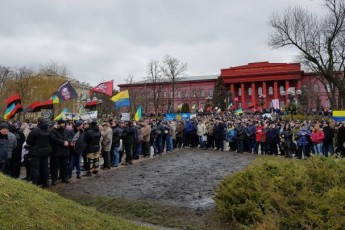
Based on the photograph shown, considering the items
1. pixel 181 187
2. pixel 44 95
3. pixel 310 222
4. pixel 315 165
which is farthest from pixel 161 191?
pixel 44 95

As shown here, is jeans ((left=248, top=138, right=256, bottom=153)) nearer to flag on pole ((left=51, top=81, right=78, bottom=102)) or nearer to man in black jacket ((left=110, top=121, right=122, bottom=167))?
man in black jacket ((left=110, top=121, right=122, bottom=167))

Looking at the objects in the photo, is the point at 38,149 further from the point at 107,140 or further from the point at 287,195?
the point at 287,195

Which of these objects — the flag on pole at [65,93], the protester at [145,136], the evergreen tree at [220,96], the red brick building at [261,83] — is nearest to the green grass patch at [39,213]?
the flag on pole at [65,93]

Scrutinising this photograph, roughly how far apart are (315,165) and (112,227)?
175 inches

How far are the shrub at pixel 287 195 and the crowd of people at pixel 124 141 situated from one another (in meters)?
5.73

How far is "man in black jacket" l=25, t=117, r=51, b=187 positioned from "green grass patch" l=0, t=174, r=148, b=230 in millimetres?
4304

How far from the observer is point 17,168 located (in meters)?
12.0

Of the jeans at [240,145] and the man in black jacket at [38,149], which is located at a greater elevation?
the man in black jacket at [38,149]

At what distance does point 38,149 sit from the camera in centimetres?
1016

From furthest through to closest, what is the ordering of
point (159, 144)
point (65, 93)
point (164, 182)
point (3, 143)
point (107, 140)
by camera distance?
point (159, 144), point (65, 93), point (107, 140), point (164, 182), point (3, 143)

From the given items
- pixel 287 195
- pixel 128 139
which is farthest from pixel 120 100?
pixel 287 195

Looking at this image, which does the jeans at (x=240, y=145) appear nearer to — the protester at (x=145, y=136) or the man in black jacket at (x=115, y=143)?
the protester at (x=145, y=136)

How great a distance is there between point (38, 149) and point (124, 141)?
5.81 meters

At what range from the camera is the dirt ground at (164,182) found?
9.53 meters
